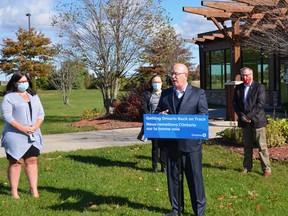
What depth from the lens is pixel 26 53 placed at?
44719 millimetres

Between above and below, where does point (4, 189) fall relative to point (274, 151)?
below

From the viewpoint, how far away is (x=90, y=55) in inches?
763

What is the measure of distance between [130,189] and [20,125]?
6.22 ft

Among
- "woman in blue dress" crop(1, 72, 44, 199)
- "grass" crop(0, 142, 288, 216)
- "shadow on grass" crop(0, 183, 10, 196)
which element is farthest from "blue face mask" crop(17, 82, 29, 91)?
"shadow on grass" crop(0, 183, 10, 196)

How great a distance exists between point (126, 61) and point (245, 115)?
12497mm

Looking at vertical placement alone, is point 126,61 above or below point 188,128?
above

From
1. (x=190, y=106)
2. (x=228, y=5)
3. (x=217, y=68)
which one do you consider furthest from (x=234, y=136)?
(x=217, y=68)

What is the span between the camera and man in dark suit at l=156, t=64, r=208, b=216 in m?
5.01

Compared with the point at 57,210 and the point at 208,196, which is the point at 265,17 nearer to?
the point at 208,196

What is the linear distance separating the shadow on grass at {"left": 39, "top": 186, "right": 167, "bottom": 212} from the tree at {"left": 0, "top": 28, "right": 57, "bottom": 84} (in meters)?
37.6

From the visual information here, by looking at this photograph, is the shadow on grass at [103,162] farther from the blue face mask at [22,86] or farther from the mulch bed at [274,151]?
the blue face mask at [22,86]

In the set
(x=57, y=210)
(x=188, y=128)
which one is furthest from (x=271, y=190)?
(x=57, y=210)

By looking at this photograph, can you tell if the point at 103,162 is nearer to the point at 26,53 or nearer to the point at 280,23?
the point at 280,23

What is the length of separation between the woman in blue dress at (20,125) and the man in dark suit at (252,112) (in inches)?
131
